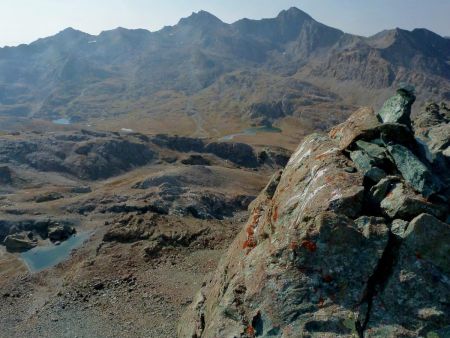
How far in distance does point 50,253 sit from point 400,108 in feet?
202

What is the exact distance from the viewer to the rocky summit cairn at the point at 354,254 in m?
19.2

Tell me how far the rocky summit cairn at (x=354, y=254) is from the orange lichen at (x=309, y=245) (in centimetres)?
5

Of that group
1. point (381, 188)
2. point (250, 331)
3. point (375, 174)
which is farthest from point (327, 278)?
point (375, 174)

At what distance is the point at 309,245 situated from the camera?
69.0 ft

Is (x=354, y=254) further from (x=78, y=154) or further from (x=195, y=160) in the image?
(x=78, y=154)

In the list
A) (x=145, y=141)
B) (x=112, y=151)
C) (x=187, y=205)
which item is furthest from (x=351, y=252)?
(x=145, y=141)

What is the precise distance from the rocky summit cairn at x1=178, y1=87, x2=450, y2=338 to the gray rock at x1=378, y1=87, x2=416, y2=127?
4.27 feet

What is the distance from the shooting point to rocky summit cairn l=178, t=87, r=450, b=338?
19.2 m

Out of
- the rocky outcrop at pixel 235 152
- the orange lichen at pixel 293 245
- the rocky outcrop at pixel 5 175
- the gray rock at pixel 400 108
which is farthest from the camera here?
the rocky outcrop at pixel 235 152

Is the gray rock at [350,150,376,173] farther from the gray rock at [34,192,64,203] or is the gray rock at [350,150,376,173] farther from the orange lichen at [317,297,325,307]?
the gray rock at [34,192,64,203]

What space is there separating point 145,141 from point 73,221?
80.9 meters

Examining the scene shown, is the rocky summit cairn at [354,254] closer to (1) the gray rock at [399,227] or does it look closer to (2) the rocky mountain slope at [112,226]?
(1) the gray rock at [399,227]

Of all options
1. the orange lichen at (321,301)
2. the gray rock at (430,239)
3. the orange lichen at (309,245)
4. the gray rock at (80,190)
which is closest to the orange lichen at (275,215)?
the orange lichen at (309,245)

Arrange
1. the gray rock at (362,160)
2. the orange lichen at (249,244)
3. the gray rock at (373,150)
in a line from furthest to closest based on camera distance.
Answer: the orange lichen at (249,244) < the gray rock at (373,150) < the gray rock at (362,160)
